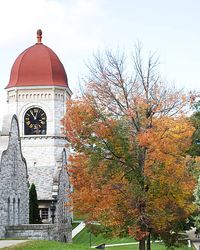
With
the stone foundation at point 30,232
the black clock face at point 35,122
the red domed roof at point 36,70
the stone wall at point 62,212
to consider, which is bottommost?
the stone foundation at point 30,232

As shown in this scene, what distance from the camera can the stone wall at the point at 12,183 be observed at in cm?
3109

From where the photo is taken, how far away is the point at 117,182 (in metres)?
26.3

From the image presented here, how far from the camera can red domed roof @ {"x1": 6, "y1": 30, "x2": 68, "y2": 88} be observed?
228ft

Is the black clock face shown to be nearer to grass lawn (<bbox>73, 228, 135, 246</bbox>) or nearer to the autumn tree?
grass lawn (<bbox>73, 228, 135, 246</bbox>)

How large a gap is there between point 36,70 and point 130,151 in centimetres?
4447

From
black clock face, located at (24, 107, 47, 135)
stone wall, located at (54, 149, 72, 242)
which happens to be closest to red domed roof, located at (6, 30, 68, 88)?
black clock face, located at (24, 107, 47, 135)

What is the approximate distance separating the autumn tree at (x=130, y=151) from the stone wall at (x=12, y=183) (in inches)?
210

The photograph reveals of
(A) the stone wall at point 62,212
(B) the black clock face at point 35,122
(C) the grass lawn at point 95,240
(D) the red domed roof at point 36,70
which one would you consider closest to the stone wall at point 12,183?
(A) the stone wall at point 62,212

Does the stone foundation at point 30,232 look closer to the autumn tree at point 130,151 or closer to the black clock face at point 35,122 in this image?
the autumn tree at point 130,151

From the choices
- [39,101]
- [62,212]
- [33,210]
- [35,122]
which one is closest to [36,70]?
[39,101]

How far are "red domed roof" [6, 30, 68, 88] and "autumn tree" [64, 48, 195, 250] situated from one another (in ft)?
139

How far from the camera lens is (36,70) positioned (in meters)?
69.4

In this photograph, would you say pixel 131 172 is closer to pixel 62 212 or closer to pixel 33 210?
pixel 33 210

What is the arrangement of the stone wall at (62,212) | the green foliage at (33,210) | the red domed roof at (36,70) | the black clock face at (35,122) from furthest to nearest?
the black clock face at (35,122), the red domed roof at (36,70), the green foliage at (33,210), the stone wall at (62,212)
